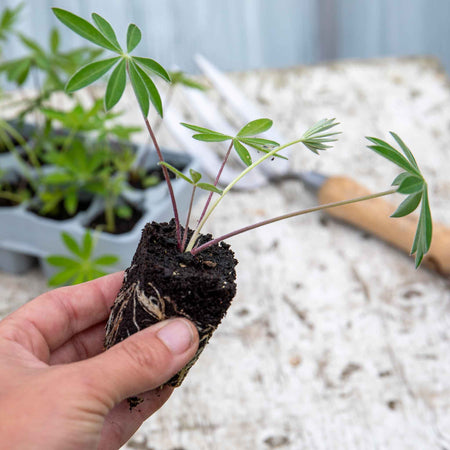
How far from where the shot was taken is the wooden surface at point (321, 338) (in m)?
0.82

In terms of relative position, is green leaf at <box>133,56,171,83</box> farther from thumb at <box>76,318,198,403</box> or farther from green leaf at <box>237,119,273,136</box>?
thumb at <box>76,318,198,403</box>

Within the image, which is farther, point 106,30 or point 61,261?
point 61,261

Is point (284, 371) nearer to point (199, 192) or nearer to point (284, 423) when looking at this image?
point (284, 423)

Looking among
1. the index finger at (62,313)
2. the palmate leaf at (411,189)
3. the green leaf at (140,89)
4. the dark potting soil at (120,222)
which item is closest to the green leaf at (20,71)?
the dark potting soil at (120,222)

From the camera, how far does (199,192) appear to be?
1175mm

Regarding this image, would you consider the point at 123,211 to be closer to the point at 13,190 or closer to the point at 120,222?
the point at 120,222

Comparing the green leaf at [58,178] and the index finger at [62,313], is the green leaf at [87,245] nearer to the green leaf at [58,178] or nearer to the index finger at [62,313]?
the green leaf at [58,178]

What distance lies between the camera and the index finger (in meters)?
0.62

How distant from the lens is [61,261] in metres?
0.92

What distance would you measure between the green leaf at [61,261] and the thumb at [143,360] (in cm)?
42

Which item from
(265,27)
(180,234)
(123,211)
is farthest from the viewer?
(265,27)

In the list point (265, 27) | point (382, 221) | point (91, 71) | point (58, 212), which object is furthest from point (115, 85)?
point (265, 27)

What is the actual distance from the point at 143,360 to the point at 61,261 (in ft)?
1.49

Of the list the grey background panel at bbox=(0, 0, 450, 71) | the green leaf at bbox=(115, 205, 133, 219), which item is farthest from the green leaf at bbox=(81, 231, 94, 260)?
the grey background panel at bbox=(0, 0, 450, 71)
